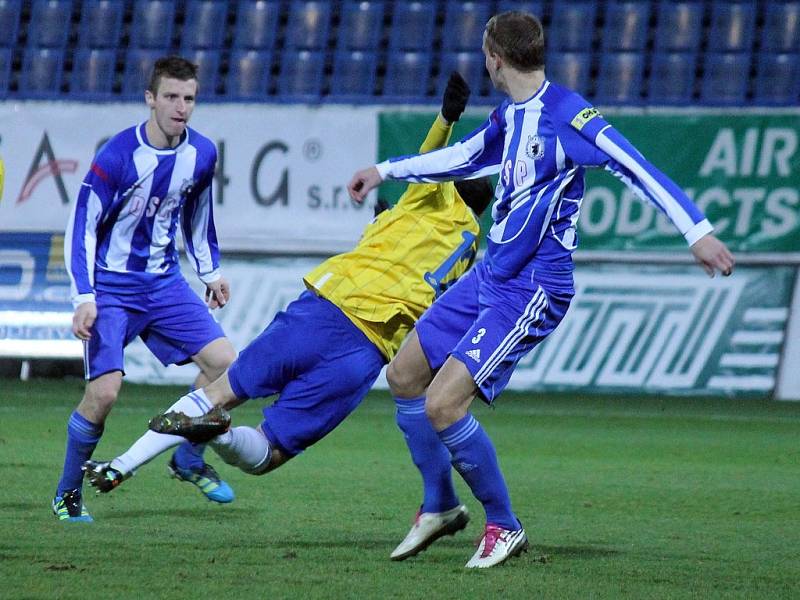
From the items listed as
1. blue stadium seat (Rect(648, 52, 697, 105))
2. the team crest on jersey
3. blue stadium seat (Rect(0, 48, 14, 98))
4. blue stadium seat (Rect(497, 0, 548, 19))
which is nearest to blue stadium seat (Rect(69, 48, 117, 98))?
blue stadium seat (Rect(0, 48, 14, 98))

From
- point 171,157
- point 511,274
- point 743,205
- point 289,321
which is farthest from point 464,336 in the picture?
point 743,205

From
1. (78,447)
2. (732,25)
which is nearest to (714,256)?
(78,447)

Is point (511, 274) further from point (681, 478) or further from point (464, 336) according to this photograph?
point (681, 478)

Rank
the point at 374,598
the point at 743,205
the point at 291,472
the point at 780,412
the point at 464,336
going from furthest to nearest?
1. the point at 743,205
2. the point at 780,412
3. the point at 291,472
4. the point at 464,336
5. the point at 374,598

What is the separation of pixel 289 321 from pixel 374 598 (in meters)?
1.36

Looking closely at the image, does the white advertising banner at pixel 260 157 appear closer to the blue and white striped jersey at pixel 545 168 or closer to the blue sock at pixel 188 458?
the blue sock at pixel 188 458

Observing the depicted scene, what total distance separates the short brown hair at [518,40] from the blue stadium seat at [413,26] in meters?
8.46

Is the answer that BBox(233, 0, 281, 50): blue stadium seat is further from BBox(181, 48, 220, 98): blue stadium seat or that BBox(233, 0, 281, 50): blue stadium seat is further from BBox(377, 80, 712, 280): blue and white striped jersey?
BBox(377, 80, 712, 280): blue and white striped jersey

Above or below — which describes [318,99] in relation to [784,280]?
above

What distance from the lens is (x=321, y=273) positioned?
5.34 meters

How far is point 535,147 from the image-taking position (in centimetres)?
468

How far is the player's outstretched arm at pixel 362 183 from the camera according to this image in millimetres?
4863

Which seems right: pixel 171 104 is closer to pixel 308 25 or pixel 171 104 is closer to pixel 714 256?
pixel 714 256

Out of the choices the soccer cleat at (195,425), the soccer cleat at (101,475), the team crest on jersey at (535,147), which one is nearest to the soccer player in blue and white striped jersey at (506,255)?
the team crest on jersey at (535,147)
